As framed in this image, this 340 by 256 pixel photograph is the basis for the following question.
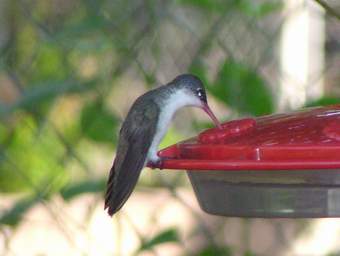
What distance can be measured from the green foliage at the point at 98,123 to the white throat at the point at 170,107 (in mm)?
267

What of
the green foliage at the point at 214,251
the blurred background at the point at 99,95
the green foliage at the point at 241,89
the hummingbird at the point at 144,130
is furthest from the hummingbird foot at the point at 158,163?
the green foliage at the point at 214,251

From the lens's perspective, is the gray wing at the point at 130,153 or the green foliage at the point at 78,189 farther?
the green foliage at the point at 78,189

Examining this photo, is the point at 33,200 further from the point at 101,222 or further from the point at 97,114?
the point at 101,222

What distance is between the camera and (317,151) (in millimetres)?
1743

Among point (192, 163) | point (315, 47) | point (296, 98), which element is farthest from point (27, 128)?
point (315, 47)

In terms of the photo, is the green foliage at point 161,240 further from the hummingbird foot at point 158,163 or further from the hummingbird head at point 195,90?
the hummingbird foot at point 158,163

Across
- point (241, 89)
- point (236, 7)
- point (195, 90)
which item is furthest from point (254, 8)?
point (195, 90)

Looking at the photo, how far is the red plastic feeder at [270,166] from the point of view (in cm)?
175

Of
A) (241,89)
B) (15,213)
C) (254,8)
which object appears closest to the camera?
(15,213)

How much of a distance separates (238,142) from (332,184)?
0.57 ft

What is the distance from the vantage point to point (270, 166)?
1711 millimetres

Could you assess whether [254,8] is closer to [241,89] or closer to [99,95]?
[241,89]

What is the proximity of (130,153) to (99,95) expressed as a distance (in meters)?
0.56

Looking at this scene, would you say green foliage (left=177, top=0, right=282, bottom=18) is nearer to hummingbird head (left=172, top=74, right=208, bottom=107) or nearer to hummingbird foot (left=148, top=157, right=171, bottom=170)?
hummingbird head (left=172, top=74, right=208, bottom=107)
